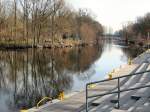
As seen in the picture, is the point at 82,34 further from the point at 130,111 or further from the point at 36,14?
the point at 130,111

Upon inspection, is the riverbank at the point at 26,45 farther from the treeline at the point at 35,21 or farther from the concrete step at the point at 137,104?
the concrete step at the point at 137,104

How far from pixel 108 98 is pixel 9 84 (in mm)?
14534

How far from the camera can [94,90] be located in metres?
20.2

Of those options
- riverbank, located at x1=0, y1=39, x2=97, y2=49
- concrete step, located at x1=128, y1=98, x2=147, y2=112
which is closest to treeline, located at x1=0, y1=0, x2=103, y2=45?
riverbank, located at x1=0, y1=39, x2=97, y2=49

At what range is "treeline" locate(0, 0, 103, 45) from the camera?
7981 centimetres

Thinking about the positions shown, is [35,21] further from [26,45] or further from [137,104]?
[137,104]

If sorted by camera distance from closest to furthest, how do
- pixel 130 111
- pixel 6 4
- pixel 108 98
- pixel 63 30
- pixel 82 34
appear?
pixel 130 111 < pixel 108 98 < pixel 6 4 < pixel 63 30 < pixel 82 34

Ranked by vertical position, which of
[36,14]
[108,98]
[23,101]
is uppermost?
[36,14]

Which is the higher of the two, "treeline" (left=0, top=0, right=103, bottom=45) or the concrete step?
"treeline" (left=0, top=0, right=103, bottom=45)

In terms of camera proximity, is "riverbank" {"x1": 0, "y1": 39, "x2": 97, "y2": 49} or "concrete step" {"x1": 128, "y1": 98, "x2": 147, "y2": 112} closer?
"concrete step" {"x1": 128, "y1": 98, "x2": 147, "y2": 112}

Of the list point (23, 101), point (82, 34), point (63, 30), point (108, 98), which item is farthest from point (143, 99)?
point (82, 34)

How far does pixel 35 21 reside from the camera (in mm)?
86812

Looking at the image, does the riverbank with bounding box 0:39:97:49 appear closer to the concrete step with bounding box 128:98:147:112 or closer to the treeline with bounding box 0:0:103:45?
the treeline with bounding box 0:0:103:45

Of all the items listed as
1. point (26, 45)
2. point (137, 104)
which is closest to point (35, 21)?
point (26, 45)
